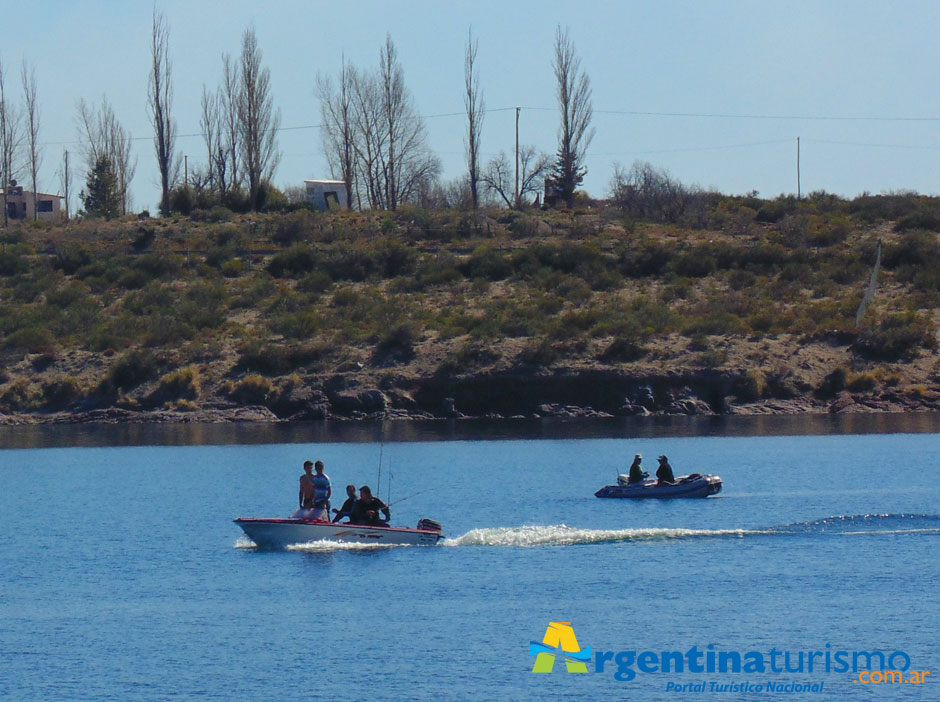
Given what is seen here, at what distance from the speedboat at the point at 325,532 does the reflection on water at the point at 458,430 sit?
78.3ft

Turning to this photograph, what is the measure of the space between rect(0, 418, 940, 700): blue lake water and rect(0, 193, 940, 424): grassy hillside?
Answer: 57.0 feet

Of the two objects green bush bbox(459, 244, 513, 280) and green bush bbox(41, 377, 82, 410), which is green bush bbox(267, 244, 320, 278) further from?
green bush bbox(41, 377, 82, 410)

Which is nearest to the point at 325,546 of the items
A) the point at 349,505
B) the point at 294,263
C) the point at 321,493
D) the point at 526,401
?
the point at 349,505

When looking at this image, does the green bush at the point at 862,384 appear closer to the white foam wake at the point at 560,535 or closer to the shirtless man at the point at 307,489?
the white foam wake at the point at 560,535

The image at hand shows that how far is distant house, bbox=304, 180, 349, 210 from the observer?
116 metres

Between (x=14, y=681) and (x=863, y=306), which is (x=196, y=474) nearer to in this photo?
(x=14, y=681)

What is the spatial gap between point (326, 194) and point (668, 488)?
78197mm

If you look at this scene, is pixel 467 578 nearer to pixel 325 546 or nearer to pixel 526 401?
pixel 325 546

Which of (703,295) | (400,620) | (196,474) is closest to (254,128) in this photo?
(703,295)

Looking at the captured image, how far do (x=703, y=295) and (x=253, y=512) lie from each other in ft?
158

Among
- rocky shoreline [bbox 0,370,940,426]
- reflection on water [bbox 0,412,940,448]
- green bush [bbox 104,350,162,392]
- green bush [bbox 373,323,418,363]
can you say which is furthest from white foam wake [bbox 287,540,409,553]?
green bush [bbox 104,350,162,392]

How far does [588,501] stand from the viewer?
138ft

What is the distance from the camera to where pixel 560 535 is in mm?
35500

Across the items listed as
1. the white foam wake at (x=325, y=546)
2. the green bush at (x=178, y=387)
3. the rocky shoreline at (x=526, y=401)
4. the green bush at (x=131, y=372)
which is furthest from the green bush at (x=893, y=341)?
the white foam wake at (x=325, y=546)
